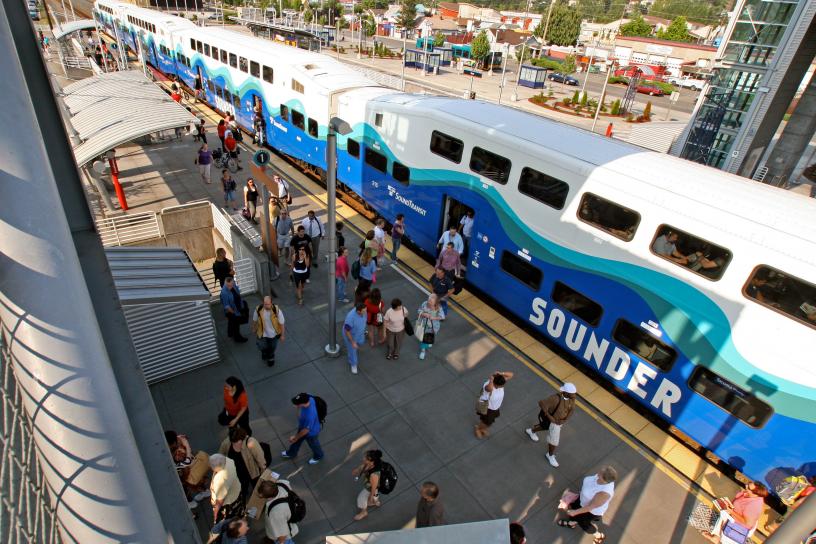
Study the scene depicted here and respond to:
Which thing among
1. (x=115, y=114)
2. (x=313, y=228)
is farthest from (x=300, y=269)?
(x=115, y=114)

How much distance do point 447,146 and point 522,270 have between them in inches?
143

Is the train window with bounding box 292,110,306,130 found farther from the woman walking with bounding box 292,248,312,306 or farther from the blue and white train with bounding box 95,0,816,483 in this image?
the woman walking with bounding box 292,248,312,306

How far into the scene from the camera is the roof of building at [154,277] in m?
7.88

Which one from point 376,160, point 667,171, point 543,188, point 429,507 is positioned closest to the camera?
point 429,507

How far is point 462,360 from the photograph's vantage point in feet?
33.4

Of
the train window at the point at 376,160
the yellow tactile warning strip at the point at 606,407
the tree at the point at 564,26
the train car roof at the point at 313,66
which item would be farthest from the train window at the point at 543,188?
the tree at the point at 564,26

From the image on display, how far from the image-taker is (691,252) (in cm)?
760

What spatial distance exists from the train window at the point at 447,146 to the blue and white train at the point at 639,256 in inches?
1.6

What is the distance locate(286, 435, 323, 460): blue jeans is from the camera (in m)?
7.28

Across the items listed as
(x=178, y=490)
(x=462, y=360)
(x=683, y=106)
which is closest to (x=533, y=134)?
(x=462, y=360)

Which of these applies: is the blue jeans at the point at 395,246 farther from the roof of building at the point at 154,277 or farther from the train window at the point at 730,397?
the train window at the point at 730,397

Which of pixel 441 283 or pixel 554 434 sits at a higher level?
pixel 441 283

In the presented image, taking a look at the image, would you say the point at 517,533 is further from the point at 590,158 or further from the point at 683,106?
the point at 683,106

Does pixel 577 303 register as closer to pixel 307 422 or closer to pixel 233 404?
pixel 307 422
